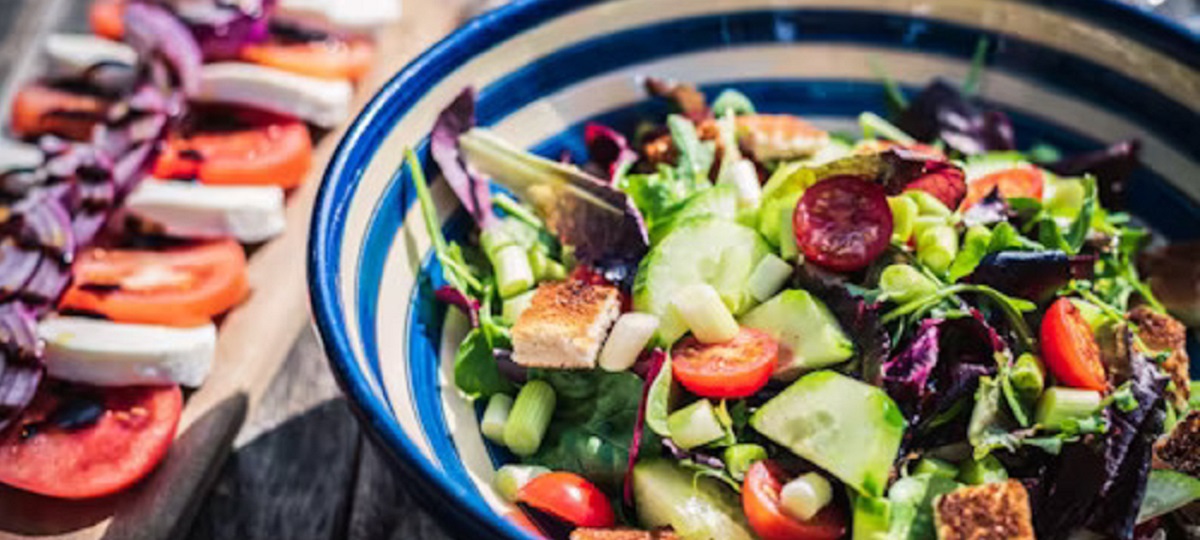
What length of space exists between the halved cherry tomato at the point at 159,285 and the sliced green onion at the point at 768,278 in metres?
1.30

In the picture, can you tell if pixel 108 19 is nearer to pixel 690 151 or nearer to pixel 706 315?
pixel 690 151

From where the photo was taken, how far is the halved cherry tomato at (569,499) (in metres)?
2.27

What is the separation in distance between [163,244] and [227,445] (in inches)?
26.4

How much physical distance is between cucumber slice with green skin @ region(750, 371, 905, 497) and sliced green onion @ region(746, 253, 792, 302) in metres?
0.24

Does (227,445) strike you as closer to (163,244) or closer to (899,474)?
(163,244)

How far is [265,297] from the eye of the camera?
3100mm

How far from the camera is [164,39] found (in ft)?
11.5

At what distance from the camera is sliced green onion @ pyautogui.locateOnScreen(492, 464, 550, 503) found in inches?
92.1

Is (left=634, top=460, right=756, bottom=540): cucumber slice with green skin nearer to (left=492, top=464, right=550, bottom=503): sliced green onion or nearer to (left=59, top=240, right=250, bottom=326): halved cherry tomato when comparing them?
(left=492, top=464, right=550, bottom=503): sliced green onion

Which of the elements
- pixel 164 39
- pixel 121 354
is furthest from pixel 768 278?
pixel 164 39

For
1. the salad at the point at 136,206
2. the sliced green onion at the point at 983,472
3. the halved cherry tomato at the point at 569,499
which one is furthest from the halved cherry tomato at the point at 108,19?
the sliced green onion at the point at 983,472

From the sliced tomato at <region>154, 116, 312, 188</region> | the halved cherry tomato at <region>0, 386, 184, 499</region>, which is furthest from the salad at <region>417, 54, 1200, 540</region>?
the sliced tomato at <region>154, 116, 312, 188</region>

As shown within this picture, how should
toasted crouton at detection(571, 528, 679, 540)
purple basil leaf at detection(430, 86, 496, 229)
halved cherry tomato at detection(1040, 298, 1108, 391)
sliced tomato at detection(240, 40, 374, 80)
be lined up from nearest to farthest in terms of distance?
toasted crouton at detection(571, 528, 679, 540) < halved cherry tomato at detection(1040, 298, 1108, 391) < purple basil leaf at detection(430, 86, 496, 229) < sliced tomato at detection(240, 40, 374, 80)

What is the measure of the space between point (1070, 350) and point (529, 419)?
1.00m
